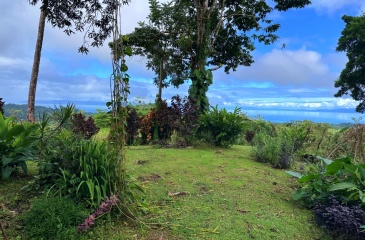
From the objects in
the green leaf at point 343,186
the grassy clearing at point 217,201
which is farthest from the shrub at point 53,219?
the green leaf at point 343,186

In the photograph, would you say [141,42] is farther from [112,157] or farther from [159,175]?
[112,157]

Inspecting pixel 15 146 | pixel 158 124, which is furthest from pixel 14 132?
pixel 158 124

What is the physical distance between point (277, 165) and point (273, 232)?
9.67ft

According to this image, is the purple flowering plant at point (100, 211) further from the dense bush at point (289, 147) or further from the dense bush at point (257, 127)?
the dense bush at point (257, 127)

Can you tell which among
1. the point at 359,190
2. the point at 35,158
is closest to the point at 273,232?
the point at 359,190

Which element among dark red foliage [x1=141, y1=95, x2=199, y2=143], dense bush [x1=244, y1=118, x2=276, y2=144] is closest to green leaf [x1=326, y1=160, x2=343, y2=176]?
dark red foliage [x1=141, y1=95, x2=199, y2=143]

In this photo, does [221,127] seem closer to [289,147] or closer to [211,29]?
[289,147]

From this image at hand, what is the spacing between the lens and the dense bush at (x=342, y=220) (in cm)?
299

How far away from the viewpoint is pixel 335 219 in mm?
3039

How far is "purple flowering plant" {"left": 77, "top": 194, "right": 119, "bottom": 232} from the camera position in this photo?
2.58 metres

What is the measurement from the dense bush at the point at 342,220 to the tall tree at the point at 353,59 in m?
19.9

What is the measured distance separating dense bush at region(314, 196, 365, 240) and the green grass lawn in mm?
137

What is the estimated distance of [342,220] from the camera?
3.01 m

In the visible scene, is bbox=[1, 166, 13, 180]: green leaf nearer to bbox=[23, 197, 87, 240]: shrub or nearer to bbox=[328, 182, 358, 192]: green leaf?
bbox=[23, 197, 87, 240]: shrub
